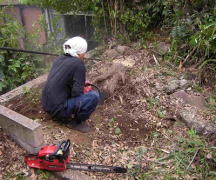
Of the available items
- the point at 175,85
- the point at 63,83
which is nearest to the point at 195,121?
the point at 175,85

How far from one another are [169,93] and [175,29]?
1574 mm

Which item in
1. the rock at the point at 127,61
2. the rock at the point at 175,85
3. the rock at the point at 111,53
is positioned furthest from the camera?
the rock at the point at 111,53

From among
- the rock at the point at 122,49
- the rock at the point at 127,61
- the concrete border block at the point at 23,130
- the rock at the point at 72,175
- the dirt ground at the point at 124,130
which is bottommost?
the rock at the point at 72,175

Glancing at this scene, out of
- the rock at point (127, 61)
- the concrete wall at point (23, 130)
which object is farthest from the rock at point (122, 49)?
the concrete wall at point (23, 130)

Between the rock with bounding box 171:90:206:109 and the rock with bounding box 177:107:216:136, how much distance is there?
0.16m

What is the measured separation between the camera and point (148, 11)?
6148mm

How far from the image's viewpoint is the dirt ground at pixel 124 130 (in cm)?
338

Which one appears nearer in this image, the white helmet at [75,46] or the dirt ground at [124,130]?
the dirt ground at [124,130]

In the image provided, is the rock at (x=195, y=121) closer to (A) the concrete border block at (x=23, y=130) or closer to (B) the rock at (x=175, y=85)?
(B) the rock at (x=175, y=85)

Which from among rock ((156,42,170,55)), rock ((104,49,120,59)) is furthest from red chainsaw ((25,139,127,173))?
rock ((156,42,170,55))

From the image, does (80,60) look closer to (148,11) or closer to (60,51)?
(60,51)

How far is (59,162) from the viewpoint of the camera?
2994mm

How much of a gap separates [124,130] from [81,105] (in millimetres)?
762

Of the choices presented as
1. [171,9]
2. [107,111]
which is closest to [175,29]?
[171,9]
